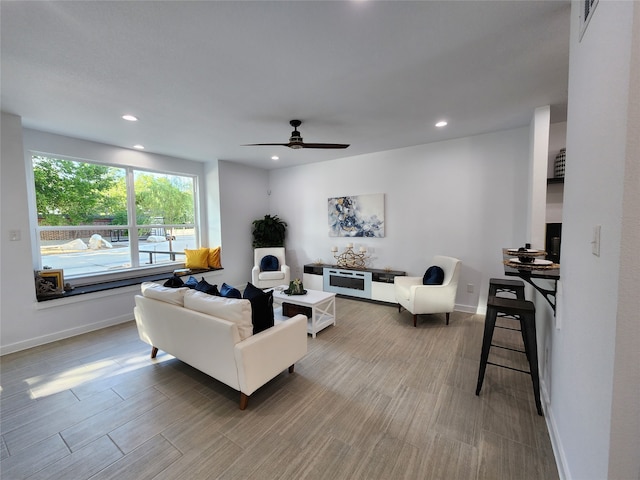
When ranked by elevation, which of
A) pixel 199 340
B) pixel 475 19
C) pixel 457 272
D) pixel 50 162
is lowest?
pixel 199 340

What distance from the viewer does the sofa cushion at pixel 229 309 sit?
2.01 m

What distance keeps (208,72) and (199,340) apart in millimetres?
2223

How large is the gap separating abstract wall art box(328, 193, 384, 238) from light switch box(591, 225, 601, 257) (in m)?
3.67

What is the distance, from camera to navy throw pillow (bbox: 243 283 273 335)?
2227 millimetres

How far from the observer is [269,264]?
5.37m

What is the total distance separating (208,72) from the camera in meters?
2.16

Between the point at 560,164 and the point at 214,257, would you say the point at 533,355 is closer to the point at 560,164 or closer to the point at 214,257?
the point at 560,164

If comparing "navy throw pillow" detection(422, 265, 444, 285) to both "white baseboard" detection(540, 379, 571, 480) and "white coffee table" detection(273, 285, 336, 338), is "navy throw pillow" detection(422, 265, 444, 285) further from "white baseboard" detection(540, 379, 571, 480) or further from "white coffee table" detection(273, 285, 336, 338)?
"white baseboard" detection(540, 379, 571, 480)

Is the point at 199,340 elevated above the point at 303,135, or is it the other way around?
the point at 303,135

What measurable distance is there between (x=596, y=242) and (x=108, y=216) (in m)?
5.47

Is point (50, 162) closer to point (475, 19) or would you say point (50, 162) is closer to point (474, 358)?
point (475, 19)

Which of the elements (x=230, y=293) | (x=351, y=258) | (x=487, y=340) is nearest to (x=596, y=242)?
(x=487, y=340)

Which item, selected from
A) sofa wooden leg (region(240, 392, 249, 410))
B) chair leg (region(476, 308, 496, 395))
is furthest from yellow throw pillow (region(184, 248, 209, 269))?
chair leg (region(476, 308, 496, 395))

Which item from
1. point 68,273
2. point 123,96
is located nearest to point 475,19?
point 123,96
